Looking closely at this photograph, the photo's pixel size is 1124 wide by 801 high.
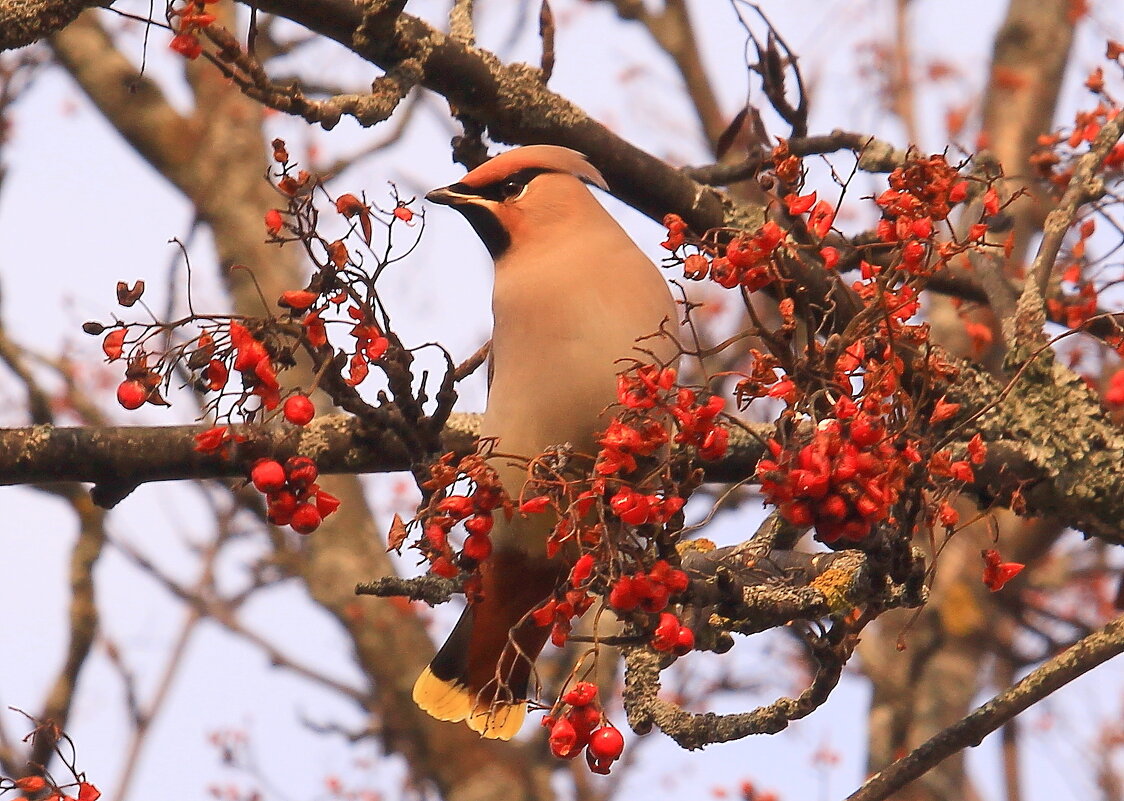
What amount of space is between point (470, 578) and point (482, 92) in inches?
48.7

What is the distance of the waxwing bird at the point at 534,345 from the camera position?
9.09ft

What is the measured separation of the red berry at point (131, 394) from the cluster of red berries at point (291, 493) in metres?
0.20

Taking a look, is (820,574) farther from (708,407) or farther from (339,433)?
(339,433)

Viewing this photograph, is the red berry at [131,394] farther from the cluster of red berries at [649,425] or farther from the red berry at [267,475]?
the cluster of red berries at [649,425]

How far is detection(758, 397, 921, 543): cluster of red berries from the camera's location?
188cm

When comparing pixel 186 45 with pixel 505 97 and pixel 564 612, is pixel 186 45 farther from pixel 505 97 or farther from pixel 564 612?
pixel 564 612

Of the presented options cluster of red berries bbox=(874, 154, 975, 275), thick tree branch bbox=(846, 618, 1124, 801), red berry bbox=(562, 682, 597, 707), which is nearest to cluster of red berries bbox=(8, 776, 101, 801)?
red berry bbox=(562, 682, 597, 707)

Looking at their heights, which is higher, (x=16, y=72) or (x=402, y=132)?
(x=402, y=132)

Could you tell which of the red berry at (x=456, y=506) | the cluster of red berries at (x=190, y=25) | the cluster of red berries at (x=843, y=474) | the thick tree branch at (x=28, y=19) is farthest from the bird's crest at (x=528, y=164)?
the cluster of red berries at (x=843, y=474)

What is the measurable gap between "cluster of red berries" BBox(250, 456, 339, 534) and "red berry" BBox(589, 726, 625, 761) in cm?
Result: 53

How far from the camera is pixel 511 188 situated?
10.4 ft

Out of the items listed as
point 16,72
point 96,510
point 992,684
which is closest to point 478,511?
point 96,510

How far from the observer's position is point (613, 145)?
134 inches

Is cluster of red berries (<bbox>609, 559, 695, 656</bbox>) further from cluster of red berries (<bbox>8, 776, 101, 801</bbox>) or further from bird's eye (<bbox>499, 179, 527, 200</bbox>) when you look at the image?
bird's eye (<bbox>499, 179, 527, 200</bbox>)
